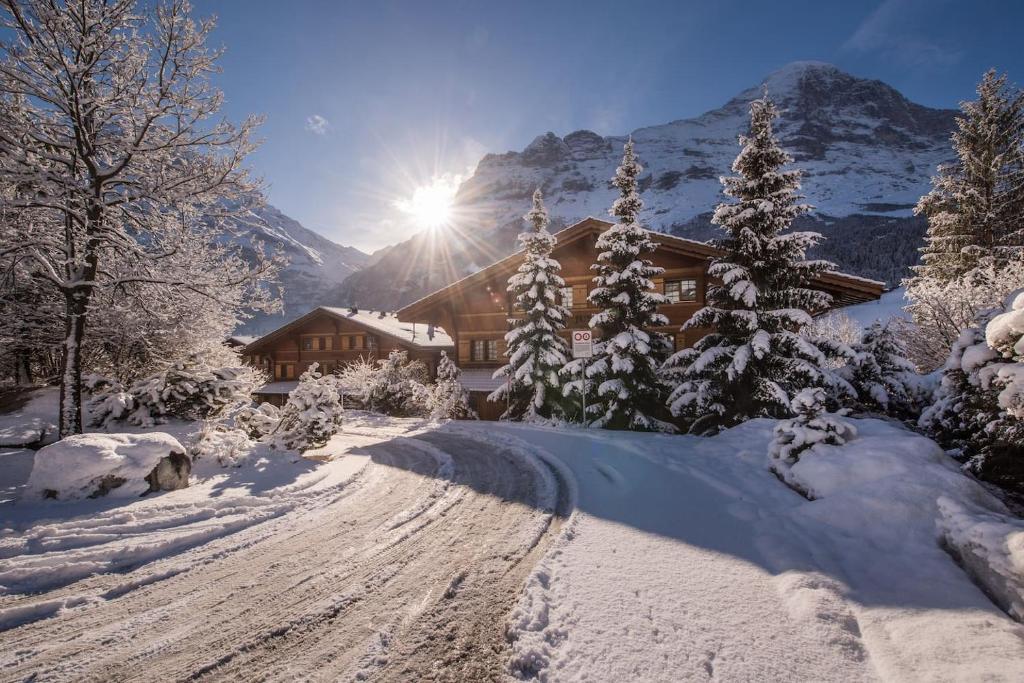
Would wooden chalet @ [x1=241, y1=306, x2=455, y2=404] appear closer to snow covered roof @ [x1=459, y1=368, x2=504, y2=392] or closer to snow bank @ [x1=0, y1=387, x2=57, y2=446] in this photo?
snow covered roof @ [x1=459, y1=368, x2=504, y2=392]

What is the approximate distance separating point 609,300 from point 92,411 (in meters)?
15.0

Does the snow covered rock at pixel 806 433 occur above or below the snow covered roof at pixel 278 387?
above

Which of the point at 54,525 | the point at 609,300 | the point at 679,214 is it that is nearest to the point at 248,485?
the point at 54,525

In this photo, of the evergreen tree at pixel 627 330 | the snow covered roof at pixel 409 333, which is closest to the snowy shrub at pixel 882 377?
the evergreen tree at pixel 627 330

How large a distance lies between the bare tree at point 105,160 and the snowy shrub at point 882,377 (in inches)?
623

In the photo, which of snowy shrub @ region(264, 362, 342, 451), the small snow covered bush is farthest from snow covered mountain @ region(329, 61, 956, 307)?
the small snow covered bush

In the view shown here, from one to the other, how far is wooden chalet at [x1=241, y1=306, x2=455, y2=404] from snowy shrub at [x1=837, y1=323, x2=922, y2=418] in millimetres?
27174

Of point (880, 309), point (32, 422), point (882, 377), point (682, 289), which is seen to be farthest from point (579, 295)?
point (880, 309)

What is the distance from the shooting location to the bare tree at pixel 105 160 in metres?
7.34

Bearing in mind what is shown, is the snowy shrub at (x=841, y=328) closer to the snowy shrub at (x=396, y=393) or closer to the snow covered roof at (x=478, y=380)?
the snow covered roof at (x=478, y=380)

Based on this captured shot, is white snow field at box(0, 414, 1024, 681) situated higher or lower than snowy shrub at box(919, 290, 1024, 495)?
lower

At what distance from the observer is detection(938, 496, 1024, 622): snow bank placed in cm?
300

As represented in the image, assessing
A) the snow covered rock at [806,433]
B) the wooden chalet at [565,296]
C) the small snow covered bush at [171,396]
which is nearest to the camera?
the snow covered rock at [806,433]

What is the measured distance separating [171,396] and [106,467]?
5484 millimetres
